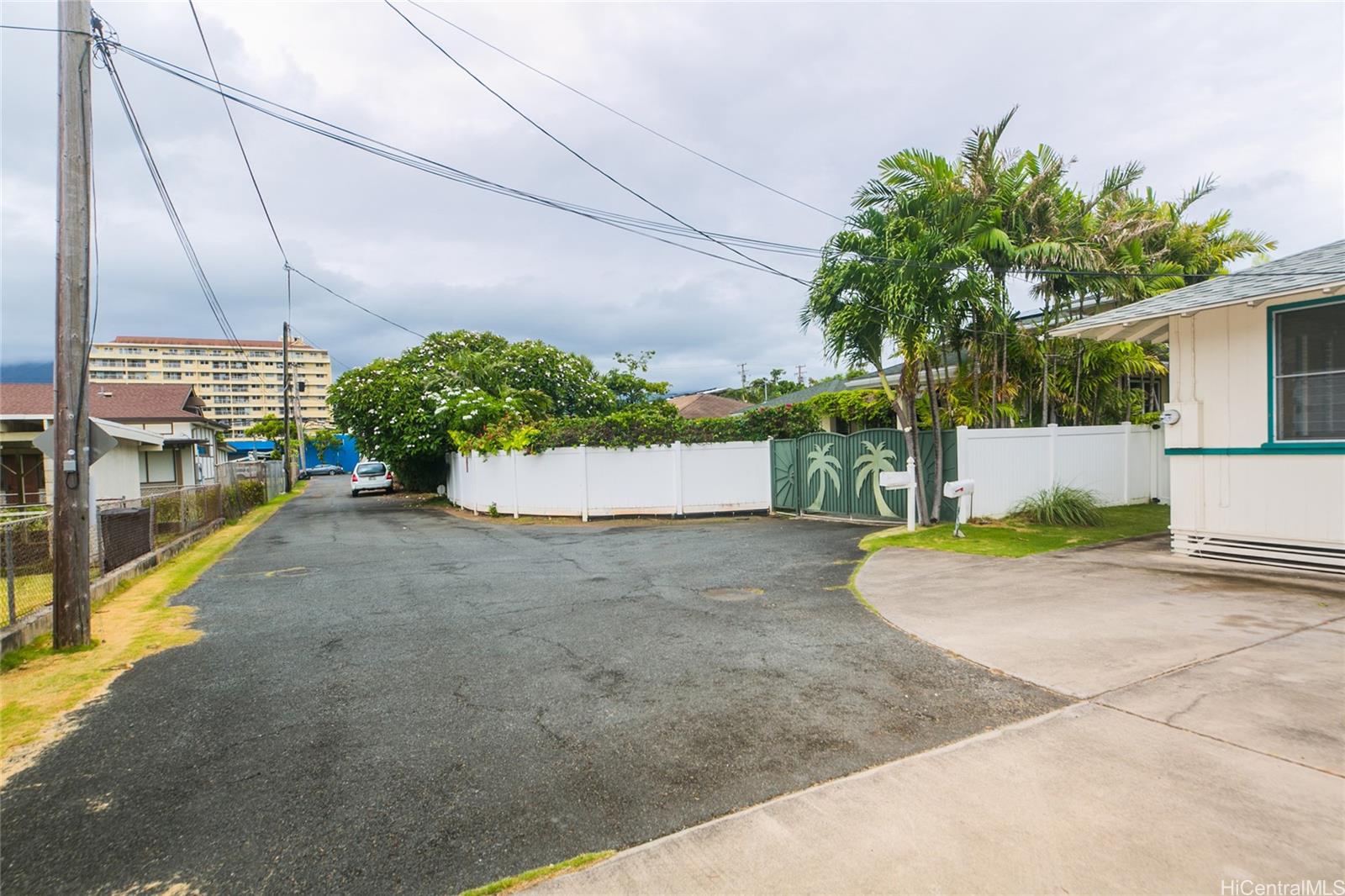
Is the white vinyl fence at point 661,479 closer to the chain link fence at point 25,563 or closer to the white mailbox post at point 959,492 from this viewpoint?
the white mailbox post at point 959,492

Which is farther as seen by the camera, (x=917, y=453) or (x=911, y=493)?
(x=917, y=453)

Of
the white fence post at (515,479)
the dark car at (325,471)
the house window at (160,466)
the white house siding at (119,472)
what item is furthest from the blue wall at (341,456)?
the white fence post at (515,479)

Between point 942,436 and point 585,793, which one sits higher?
point 942,436

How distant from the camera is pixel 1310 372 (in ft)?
24.3

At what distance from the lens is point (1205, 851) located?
8.43 feet

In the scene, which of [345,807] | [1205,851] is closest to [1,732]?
[345,807]

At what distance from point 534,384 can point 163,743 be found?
68.5 feet

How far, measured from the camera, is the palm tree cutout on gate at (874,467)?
1328cm

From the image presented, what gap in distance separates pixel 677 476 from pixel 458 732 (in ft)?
41.1

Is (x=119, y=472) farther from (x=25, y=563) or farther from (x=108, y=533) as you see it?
(x=25, y=563)

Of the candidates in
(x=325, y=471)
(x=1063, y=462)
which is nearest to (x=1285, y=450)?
(x=1063, y=462)

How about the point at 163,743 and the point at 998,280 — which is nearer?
the point at 163,743

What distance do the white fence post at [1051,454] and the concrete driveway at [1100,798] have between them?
25.0 ft

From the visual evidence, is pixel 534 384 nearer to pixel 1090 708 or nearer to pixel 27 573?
pixel 27 573
